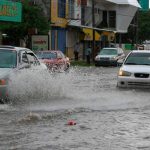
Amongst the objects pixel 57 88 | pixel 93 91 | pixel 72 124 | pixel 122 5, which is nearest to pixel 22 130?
pixel 72 124

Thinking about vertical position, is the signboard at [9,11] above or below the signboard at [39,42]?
above

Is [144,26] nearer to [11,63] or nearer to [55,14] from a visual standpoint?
[55,14]

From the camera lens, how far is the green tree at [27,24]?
139ft

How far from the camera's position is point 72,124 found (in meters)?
11.4

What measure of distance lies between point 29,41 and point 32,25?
1.79 meters

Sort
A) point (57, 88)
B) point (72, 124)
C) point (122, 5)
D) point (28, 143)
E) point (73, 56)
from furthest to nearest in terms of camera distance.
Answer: point (122, 5)
point (73, 56)
point (57, 88)
point (72, 124)
point (28, 143)

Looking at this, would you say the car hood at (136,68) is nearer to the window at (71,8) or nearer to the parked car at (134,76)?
the parked car at (134,76)

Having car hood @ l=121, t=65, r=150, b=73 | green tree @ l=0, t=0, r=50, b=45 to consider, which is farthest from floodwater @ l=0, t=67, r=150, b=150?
green tree @ l=0, t=0, r=50, b=45

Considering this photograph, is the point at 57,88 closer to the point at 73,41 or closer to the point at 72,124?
the point at 72,124

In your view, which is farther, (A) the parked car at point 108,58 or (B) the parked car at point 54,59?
(A) the parked car at point 108,58

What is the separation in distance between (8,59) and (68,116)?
149 inches

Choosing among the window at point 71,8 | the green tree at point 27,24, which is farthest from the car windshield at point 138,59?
the window at point 71,8

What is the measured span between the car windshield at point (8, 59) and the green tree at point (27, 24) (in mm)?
25443

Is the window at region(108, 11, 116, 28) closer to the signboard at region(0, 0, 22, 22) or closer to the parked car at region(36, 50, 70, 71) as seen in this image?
the signboard at region(0, 0, 22, 22)
